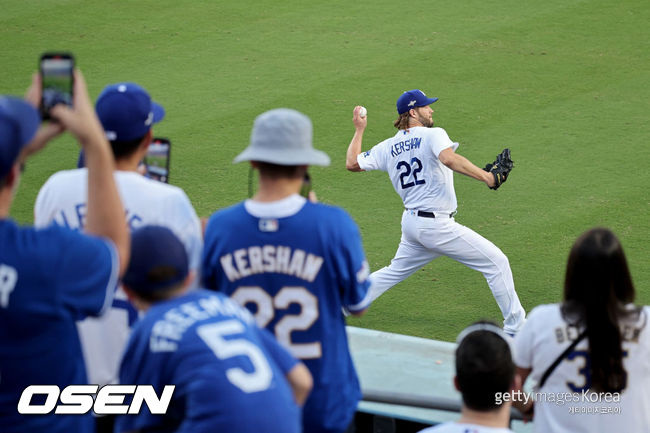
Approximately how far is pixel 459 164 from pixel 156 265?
4.56 metres

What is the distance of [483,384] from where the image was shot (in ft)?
9.29

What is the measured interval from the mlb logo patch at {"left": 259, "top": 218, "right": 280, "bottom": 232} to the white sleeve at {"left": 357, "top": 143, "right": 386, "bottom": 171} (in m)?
4.18

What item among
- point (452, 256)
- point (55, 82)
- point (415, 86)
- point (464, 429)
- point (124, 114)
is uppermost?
point (55, 82)

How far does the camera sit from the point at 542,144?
10141 mm

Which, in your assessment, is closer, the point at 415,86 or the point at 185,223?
the point at 185,223

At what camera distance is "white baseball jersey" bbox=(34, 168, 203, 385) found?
339cm

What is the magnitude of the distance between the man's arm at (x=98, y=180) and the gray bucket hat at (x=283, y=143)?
0.69 m

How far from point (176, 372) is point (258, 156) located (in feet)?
3.35

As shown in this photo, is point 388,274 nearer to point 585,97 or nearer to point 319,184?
point 319,184

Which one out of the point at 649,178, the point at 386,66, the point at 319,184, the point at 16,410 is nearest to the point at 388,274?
the point at 319,184

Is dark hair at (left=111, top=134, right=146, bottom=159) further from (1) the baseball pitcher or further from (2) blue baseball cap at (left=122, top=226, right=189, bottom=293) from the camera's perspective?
(1) the baseball pitcher
